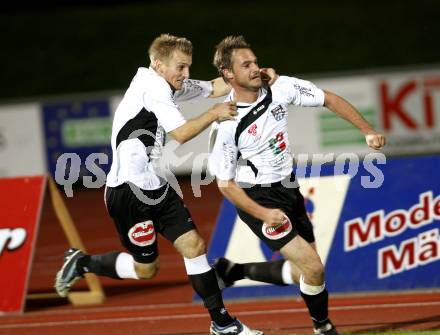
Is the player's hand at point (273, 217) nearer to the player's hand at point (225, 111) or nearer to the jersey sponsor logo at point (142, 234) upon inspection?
the player's hand at point (225, 111)

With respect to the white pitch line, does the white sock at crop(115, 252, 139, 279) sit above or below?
above

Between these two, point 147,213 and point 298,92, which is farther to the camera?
point 147,213

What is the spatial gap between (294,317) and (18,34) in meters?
19.1

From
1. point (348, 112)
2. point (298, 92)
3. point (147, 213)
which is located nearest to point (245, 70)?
point (298, 92)

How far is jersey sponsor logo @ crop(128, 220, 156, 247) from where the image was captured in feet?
24.0

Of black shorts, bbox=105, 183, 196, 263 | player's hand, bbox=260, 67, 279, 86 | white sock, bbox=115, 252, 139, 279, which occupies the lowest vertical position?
white sock, bbox=115, 252, 139, 279

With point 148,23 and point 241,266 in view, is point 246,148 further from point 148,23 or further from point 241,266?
point 148,23

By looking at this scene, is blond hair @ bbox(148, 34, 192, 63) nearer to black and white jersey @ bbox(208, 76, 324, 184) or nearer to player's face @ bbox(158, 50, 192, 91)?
player's face @ bbox(158, 50, 192, 91)

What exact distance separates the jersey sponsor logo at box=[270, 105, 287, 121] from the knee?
158cm

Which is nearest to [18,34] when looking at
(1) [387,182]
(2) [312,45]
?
(2) [312,45]

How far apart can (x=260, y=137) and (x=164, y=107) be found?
2.24ft

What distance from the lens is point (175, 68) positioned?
698cm

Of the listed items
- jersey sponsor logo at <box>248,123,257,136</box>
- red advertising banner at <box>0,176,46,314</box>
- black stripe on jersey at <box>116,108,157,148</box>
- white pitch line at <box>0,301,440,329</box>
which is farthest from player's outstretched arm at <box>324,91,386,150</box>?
red advertising banner at <box>0,176,46,314</box>

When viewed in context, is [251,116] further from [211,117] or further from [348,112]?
[348,112]
